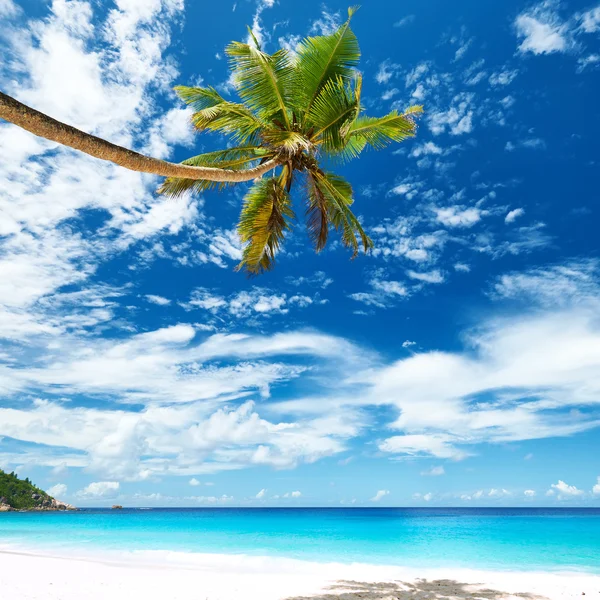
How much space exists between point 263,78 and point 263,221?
2.53 m

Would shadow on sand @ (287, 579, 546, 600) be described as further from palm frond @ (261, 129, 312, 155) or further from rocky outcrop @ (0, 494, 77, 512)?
rocky outcrop @ (0, 494, 77, 512)

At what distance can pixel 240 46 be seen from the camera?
744cm

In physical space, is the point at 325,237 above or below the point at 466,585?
above

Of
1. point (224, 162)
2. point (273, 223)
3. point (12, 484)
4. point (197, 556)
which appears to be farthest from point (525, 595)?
point (12, 484)

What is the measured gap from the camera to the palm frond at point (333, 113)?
7305 millimetres

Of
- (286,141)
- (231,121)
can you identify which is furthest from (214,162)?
(286,141)

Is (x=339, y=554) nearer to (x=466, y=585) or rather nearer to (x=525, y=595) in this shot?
(x=466, y=585)

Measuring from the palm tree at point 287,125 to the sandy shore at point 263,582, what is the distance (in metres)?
6.56

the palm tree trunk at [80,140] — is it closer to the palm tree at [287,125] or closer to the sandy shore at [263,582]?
the palm tree at [287,125]

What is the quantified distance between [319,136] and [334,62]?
1178 millimetres

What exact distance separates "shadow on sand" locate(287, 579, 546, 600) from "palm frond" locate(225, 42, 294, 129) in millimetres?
8147

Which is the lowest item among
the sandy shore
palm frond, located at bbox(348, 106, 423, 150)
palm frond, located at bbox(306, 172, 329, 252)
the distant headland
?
the sandy shore

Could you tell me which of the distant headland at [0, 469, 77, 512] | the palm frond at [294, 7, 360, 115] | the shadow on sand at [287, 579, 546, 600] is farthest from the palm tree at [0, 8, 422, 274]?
the distant headland at [0, 469, 77, 512]

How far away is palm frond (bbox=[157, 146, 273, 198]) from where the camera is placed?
26.6 feet
